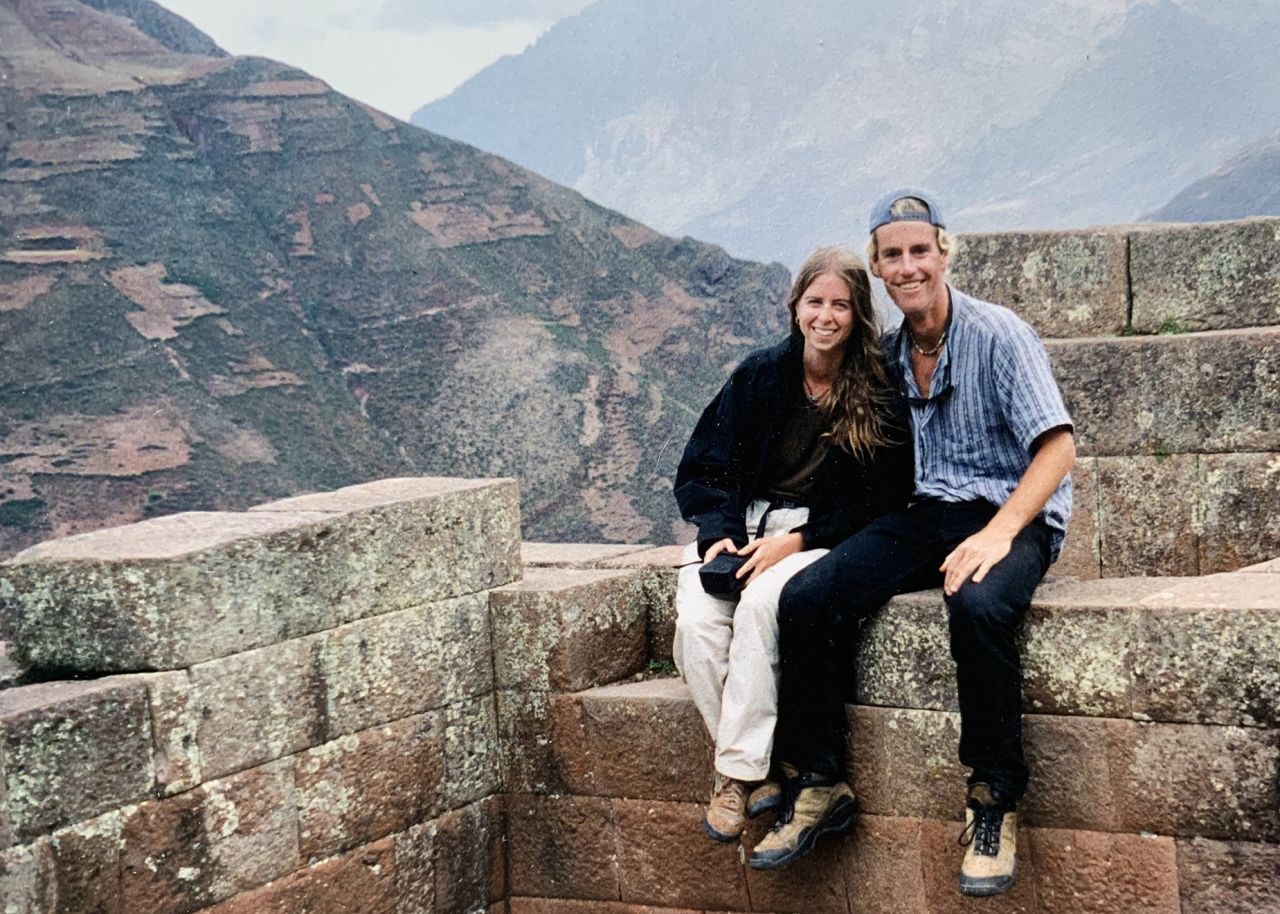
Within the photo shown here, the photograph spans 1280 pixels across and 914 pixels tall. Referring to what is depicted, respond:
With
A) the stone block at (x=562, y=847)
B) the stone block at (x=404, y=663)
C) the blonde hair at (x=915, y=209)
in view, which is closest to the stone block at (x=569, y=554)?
the stone block at (x=404, y=663)

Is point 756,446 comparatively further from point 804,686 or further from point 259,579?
point 259,579

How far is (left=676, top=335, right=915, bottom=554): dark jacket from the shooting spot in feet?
15.7

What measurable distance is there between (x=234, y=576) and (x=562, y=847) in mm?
1577

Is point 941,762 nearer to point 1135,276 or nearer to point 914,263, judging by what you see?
point 914,263

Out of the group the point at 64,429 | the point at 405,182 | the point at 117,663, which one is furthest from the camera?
the point at 405,182

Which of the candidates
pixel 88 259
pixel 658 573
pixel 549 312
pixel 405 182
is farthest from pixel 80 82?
pixel 658 573

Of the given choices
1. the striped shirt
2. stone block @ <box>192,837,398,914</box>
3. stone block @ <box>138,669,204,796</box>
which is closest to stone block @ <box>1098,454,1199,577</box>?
the striped shirt

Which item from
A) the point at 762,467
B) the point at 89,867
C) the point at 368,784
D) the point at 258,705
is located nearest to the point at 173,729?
the point at 258,705

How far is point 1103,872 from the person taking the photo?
4.36 metres

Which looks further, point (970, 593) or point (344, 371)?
point (344, 371)

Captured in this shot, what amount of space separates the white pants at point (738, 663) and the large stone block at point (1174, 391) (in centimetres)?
209

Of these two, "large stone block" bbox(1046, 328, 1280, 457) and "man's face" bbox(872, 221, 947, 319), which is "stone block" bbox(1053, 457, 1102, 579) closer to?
"large stone block" bbox(1046, 328, 1280, 457)

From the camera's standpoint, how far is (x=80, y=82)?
7119 centimetres

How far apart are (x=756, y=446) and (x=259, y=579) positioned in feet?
5.15
